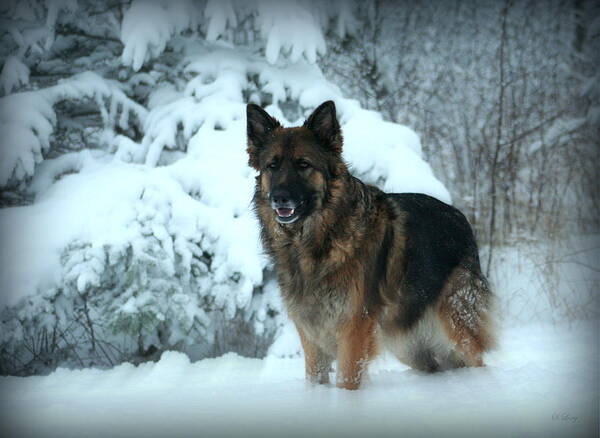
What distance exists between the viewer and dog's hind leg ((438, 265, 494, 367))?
11.3 feet

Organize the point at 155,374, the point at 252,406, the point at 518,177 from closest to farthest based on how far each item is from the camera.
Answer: the point at 252,406 → the point at 155,374 → the point at 518,177

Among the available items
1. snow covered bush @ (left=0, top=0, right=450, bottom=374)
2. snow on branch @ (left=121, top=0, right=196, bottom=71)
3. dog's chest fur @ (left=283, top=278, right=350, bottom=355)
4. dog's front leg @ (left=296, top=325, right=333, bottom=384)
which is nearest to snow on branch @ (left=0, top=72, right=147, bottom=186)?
snow covered bush @ (left=0, top=0, right=450, bottom=374)

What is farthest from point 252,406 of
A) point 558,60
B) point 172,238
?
point 558,60

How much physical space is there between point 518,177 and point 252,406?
620 cm

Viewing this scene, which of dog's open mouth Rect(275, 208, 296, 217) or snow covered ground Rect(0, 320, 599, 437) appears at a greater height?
dog's open mouth Rect(275, 208, 296, 217)

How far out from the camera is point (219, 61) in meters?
5.30

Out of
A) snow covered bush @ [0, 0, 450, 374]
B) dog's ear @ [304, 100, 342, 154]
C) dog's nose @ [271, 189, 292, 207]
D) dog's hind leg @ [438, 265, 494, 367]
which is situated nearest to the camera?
dog's nose @ [271, 189, 292, 207]

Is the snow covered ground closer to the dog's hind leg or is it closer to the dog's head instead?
the dog's hind leg

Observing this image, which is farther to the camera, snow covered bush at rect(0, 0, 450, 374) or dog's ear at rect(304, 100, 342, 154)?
snow covered bush at rect(0, 0, 450, 374)

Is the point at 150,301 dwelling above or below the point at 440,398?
above

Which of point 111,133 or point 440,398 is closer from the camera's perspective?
point 440,398

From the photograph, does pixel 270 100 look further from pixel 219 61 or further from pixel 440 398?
pixel 440 398

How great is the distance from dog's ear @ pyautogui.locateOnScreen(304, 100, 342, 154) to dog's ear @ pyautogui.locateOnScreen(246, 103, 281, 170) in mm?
298

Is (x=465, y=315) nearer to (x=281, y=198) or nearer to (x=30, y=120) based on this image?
(x=281, y=198)
